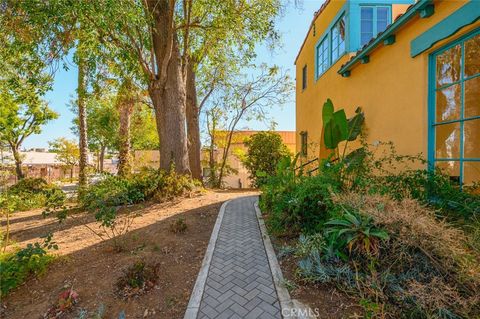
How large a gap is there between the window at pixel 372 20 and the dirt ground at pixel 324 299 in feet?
23.6

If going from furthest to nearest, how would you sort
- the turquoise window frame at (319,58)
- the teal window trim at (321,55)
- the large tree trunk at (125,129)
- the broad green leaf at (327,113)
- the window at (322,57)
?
the large tree trunk at (125,129), the window at (322,57), the teal window trim at (321,55), the turquoise window frame at (319,58), the broad green leaf at (327,113)

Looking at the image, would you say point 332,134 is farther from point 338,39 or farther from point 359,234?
point 338,39

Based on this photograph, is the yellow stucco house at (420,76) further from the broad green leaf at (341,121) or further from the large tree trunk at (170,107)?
the large tree trunk at (170,107)

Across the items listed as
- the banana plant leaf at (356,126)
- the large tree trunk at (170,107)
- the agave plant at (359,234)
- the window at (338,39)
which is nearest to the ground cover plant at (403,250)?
the agave plant at (359,234)

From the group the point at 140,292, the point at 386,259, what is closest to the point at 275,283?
the point at 386,259

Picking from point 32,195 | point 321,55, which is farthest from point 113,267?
point 32,195

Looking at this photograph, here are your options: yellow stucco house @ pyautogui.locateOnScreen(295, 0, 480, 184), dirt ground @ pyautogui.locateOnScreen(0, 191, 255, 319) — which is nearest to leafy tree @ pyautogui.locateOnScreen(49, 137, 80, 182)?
dirt ground @ pyautogui.locateOnScreen(0, 191, 255, 319)

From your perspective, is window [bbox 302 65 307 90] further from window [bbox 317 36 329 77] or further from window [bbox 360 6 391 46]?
window [bbox 360 6 391 46]

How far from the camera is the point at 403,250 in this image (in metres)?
2.80

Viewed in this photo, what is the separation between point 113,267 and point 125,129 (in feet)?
35.3

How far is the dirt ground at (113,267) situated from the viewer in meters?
3.00

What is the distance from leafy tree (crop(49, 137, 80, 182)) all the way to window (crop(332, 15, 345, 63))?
12536 millimetres

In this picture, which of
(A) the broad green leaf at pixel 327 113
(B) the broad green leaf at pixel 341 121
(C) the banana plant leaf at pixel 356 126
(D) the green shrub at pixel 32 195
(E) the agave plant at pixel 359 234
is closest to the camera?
(E) the agave plant at pixel 359 234

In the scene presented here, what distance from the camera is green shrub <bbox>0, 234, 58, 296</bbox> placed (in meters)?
3.37
